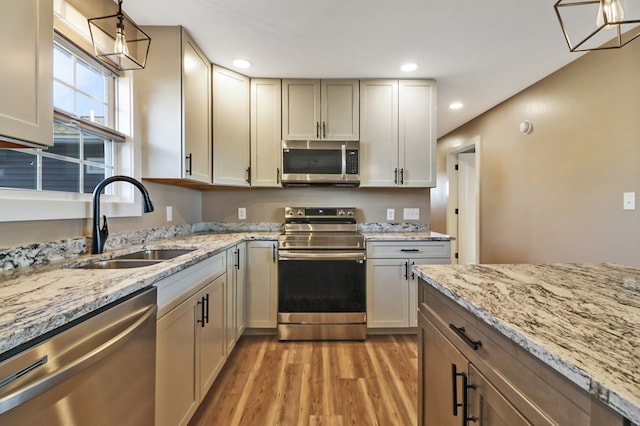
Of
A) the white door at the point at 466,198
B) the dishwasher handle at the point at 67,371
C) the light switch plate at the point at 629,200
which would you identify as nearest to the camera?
the dishwasher handle at the point at 67,371

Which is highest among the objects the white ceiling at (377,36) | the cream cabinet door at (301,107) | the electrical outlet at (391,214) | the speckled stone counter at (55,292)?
the white ceiling at (377,36)

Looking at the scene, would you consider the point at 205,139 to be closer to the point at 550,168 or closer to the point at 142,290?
the point at 142,290

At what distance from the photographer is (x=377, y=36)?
1.98 meters

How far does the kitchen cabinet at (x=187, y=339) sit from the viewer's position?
1.12 meters

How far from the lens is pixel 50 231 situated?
4.18 feet

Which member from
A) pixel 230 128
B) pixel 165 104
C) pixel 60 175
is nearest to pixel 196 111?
pixel 165 104

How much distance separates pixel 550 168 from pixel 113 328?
3.37m

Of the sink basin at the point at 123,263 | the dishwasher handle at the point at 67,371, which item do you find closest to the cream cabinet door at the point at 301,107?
the sink basin at the point at 123,263

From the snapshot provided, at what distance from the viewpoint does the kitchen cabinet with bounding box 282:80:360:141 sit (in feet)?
8.55

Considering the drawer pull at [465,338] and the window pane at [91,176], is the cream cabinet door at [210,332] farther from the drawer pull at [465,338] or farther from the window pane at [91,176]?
the drawer pull at [465,338]

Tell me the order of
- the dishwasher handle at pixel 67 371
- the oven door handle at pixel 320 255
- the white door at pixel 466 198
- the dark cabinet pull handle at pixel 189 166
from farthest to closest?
1. the white door at pixel 466 198
2. the oven door handle at pixel 320 255
3. the dark cabinet pull handle at pixel 189 166
4. the dishwasher handle at pixel 67 371

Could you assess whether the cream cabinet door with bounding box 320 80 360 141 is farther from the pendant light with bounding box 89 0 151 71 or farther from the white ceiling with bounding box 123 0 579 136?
the pendant light with bounding box 89 0 151 71

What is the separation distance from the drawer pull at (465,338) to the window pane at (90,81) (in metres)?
2.21

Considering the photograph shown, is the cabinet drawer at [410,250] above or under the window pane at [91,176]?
under
